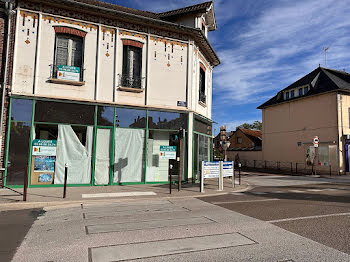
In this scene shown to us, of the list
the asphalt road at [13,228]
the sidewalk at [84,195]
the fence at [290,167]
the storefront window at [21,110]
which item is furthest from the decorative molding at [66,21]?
the fence at [290,167]

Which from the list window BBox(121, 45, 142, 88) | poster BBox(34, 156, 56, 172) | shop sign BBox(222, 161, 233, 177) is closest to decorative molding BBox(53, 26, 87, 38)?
window BBox(121, 45, 142, 88)

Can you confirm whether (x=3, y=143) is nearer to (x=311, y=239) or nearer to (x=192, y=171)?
(x=192, y=171)

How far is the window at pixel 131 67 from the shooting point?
12.2 meters

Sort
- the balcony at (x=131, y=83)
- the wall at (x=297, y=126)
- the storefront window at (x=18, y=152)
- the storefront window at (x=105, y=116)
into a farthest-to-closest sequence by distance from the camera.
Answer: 1. the wall at (x=297, y=126)
2. the balcony at (x=131, y=83)
3. the storefront window at (x=105, y=116)
4. the storefront window at (x=18, y=152)

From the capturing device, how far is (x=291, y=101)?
2498 centimetres

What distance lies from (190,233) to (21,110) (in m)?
9.16

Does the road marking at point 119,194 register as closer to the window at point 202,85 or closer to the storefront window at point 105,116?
the storefront window at point 105,116

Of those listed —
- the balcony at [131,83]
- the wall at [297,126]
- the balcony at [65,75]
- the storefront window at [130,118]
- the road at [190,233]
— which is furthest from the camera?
the wall at [297,126]

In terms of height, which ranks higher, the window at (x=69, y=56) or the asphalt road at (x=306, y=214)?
the window at (x=69, y=56)

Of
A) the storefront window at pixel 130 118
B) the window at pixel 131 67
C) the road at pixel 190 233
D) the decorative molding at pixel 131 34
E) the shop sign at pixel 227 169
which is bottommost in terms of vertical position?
the road at pixel 190 233

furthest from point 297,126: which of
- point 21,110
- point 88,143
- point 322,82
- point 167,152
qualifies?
point 21,110

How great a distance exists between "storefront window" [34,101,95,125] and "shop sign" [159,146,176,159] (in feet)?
11.6

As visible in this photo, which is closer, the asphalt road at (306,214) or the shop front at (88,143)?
the asphalt road at (306,214)

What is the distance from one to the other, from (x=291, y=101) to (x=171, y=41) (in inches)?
671
